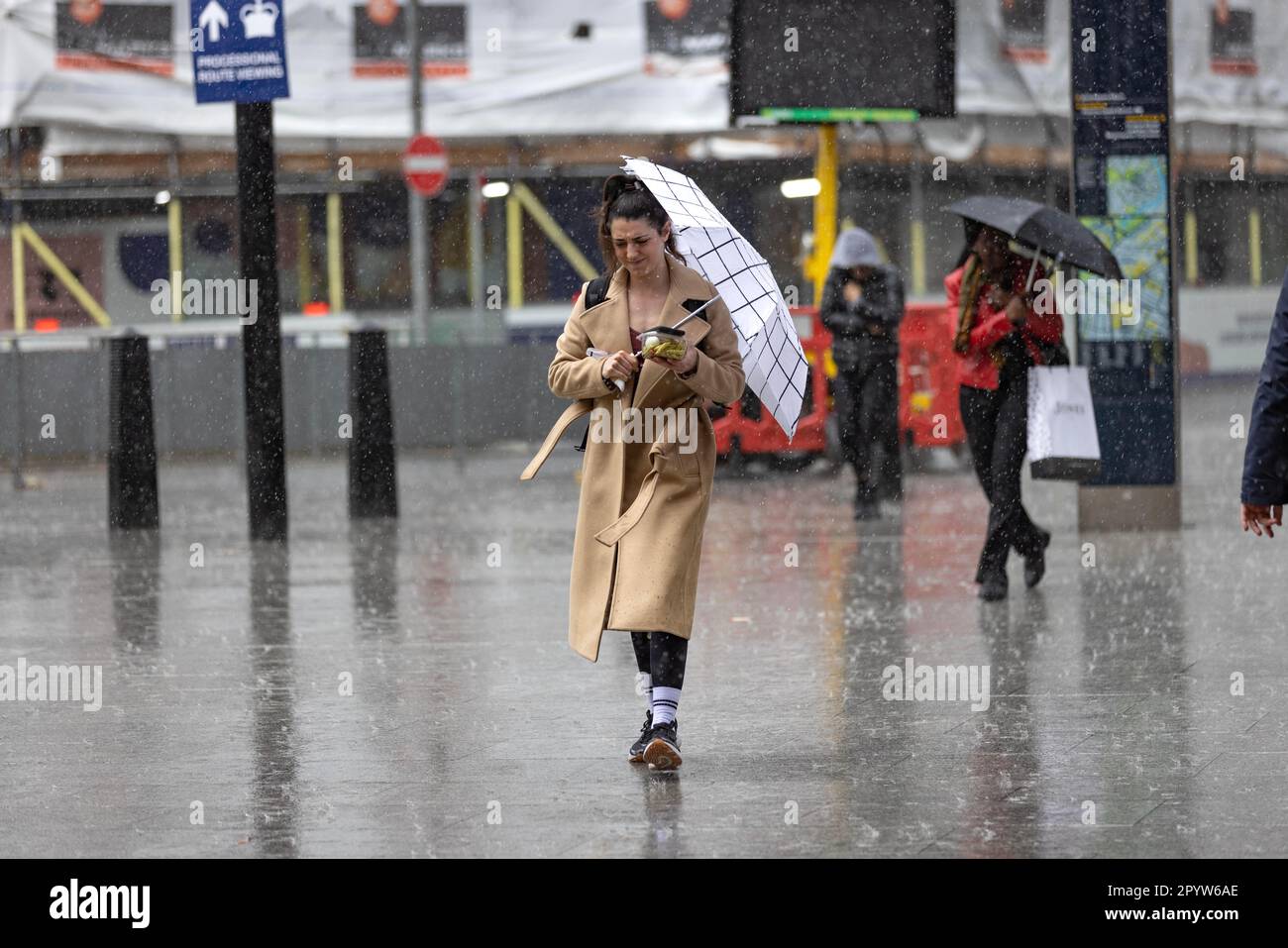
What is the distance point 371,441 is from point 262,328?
1758 mm

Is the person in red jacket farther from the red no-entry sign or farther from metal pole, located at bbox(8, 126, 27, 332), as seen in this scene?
metal pole, located at bbox(8, 126, 27, 332)

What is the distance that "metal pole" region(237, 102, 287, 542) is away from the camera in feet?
44.2

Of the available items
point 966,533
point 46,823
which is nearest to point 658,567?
point 46,823

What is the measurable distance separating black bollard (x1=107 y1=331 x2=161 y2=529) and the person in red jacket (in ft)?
20.1

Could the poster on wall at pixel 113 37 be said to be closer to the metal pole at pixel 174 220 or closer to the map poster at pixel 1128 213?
the metal pole at pixel 174 220

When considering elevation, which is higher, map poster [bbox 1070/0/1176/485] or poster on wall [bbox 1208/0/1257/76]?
poster on wall [bbox 1208/0/1257/76]

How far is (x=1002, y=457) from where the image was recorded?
10.6 m

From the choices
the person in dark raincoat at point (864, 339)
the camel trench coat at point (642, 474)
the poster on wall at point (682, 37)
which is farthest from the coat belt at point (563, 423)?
the poster on wall at point (682, 37)

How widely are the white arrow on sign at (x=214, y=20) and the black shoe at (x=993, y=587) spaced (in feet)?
19.2

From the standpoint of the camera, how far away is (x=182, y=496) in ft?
57.6

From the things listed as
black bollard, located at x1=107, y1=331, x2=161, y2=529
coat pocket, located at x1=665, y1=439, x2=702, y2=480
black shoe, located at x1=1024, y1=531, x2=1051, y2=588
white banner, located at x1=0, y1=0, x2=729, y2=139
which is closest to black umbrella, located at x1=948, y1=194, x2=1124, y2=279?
black shoe, located at x1=1024, y1=531, x2=1051, y2=588

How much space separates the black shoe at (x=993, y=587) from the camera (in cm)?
1038
